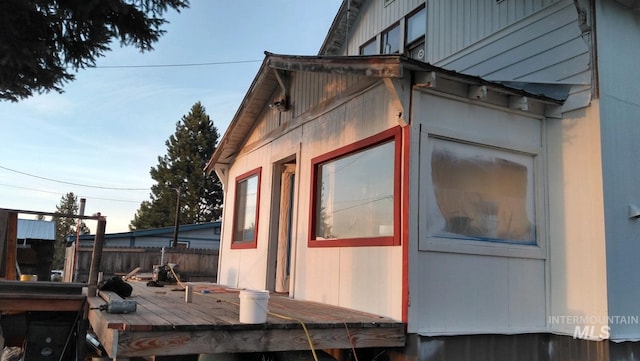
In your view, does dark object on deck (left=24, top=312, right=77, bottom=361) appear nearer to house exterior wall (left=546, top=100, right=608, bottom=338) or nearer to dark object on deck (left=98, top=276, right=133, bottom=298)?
dark object on deck (left=98, top=276, right=133, bottom=298)

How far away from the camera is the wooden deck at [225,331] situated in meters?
3.25

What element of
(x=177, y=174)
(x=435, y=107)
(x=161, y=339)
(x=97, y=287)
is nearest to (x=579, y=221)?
(x=435, y=107)

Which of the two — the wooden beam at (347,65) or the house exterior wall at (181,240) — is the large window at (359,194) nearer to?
the wooden beam at (347,65)

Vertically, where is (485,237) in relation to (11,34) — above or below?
below

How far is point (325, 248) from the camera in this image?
18.8 ft

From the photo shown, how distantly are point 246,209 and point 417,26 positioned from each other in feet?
14.5

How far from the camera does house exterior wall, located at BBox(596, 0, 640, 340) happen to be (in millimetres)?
4625

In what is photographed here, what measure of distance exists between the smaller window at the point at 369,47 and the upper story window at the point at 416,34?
40.9 inches

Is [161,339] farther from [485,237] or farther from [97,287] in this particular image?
[485,237]

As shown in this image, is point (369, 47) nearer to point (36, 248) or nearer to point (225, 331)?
point (225, 331)

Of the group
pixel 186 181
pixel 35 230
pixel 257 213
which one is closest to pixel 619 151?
pixel 257 213

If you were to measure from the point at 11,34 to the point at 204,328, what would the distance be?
401cm

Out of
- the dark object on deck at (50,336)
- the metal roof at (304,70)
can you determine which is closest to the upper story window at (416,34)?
the metal roof at (304,70)

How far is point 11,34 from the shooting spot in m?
5.18
